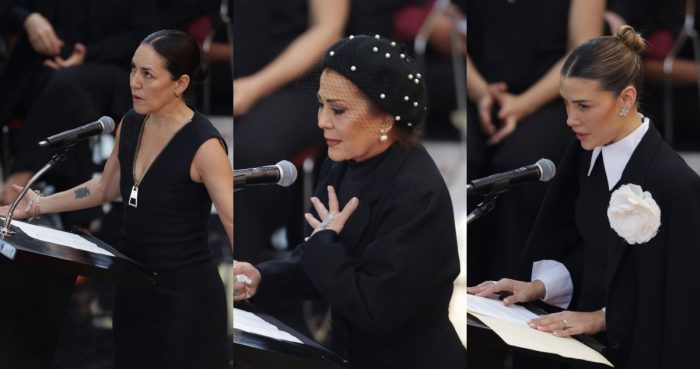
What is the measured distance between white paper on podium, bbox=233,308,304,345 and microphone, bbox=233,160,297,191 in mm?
440

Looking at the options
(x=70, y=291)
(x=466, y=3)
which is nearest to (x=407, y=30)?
(x=466, y=3)

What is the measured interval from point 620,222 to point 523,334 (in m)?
0.49

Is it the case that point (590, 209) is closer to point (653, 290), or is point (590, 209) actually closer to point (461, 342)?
point (653, 290)

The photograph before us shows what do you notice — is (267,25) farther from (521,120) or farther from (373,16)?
(521,120)

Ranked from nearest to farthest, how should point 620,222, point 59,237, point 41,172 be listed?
point 620,222, point 59,237, point 41,172

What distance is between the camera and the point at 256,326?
3055 millimetres

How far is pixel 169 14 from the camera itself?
332 cm

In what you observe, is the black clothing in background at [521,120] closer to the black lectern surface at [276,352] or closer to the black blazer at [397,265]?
the black blazer at [397,265]

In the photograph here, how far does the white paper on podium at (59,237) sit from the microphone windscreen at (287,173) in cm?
69

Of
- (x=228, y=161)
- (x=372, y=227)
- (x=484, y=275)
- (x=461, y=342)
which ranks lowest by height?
(x=461, y=342)

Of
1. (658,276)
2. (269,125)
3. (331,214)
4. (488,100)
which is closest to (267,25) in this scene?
(269,125)

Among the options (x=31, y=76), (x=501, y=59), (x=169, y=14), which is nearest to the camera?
(x=501, y=59)

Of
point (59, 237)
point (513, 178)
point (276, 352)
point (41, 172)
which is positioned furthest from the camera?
point (41, 172)

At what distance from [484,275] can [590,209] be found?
1.42ft
